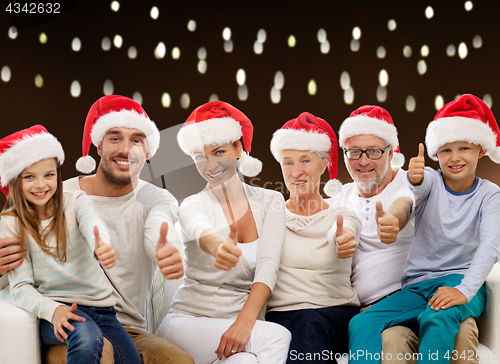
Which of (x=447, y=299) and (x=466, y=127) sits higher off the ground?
(x=466, y=127)

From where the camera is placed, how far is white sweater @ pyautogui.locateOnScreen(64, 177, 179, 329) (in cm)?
156

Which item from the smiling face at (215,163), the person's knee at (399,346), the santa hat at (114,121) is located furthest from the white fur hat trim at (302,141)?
the person's knee at (399,346)

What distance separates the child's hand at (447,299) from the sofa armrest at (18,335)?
3.63 feet

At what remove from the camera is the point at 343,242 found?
149 centimetres

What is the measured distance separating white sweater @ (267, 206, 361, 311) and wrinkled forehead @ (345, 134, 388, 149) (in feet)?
0.90

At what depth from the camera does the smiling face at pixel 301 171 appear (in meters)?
1.70

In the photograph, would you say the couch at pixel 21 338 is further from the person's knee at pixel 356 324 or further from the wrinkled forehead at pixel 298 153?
the wrinkled forehead at pixel 298 153

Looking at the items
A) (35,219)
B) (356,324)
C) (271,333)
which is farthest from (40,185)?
(356,324)

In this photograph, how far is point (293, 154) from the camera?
5.72ft

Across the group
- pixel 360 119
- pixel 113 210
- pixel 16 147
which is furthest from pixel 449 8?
pixel 16 147

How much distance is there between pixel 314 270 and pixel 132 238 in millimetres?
591

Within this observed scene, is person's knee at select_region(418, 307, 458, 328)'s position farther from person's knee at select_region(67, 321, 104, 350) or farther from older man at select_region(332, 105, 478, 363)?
person's knee at select_region(67, 321, 104, 350)

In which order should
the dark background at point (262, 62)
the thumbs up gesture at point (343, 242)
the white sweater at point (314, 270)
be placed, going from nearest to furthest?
the thumbs up gesture at point (343, 242)
the white sweater at point (314, 270)
the dark background at point (262, 62)

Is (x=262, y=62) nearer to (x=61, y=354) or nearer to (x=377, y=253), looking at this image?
(x=377, y=253)
